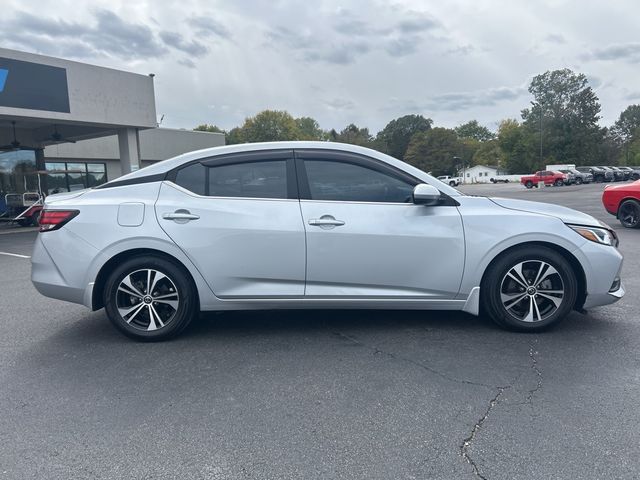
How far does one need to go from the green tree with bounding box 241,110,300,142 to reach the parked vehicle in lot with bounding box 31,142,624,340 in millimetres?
84009

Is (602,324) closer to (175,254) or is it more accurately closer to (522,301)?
(522,301)

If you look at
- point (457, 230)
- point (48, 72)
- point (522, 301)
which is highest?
point (48, 72)

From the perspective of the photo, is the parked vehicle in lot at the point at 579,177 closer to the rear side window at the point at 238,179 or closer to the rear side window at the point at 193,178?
the rear side window at the point at 238,179

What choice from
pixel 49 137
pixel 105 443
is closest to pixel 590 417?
pixel 105 443

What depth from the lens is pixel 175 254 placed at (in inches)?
159

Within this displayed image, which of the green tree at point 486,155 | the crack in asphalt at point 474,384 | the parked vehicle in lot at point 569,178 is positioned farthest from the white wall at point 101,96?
the green tree at point 486,155

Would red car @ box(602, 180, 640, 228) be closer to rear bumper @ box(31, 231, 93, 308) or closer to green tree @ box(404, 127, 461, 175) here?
rear bumper @ box(31, 231, 93, 308)

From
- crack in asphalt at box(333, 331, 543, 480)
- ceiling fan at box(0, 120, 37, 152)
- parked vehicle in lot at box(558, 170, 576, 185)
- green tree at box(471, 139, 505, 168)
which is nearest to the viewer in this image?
crack in asphalt at box(333, 331, 543, 480)

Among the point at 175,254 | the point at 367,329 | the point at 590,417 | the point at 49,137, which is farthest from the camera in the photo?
the point at 49,137

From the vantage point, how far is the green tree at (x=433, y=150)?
105 metres

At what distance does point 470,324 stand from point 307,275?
159 cm

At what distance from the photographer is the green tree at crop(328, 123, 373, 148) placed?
390ft

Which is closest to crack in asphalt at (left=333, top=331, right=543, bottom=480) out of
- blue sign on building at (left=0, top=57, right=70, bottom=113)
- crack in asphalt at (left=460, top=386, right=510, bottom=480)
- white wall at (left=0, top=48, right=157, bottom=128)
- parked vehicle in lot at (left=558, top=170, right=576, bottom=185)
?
crack in asphalt at (left=460, top=386, right=510, bottom=480)

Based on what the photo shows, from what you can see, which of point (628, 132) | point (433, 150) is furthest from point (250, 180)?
point (628, 132)
